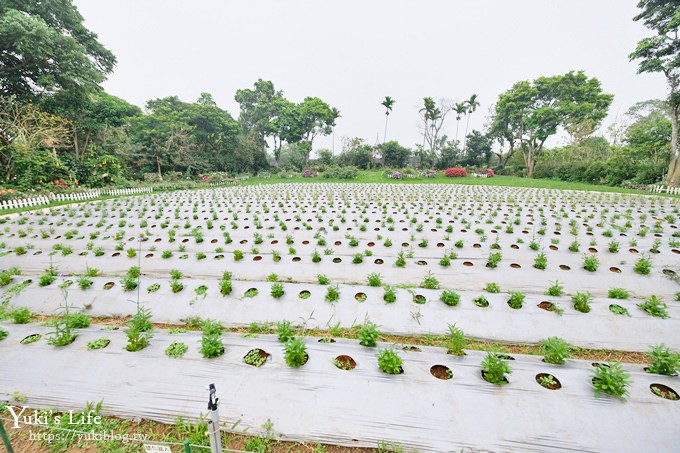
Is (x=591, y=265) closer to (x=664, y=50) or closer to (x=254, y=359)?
(x=254, y=359)

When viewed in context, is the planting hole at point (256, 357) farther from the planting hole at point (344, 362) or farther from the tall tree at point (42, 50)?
the tall tree at point (42, 50)

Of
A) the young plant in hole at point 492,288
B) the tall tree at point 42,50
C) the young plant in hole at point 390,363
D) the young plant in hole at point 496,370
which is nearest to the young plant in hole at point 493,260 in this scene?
the young plant in hole at point 492,288

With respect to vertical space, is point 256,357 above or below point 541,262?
below

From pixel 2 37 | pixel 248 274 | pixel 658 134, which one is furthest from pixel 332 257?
pixel 658 134

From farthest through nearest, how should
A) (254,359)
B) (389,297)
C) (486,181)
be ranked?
(486,181), (389,297), (254,359)

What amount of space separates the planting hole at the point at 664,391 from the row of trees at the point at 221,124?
1842 cm

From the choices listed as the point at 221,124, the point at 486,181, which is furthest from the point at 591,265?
the point at 221,124

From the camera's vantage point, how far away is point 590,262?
3793 mm

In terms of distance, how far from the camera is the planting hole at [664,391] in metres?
1.77

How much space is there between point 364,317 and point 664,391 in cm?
241

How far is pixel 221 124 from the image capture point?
22594 millimetres

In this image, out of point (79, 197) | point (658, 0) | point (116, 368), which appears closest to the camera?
point (116, 368)

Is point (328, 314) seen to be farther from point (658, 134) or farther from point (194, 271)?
point (658, 134)

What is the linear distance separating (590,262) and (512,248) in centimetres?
112
